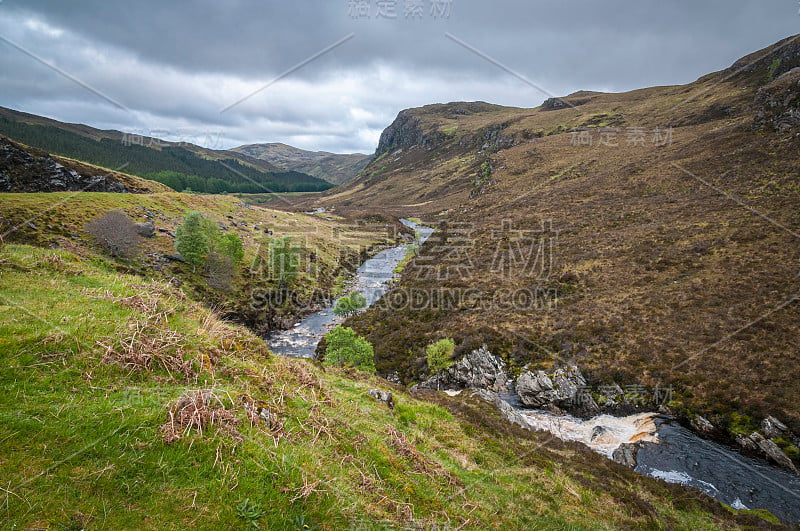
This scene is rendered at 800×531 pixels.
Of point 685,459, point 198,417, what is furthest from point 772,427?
point 198,417

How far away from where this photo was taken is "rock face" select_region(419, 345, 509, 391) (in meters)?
26.6

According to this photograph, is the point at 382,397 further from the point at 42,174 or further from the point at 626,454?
the point at 42,174

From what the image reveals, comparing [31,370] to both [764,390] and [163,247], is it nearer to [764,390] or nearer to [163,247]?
[764,390]

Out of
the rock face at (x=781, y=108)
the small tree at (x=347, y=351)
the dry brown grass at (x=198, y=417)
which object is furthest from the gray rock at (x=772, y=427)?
the rock face at (x=781, y=108)

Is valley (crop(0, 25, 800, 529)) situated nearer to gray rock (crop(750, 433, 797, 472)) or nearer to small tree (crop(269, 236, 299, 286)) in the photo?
gray rock (crop(750, 433, 797, 472))

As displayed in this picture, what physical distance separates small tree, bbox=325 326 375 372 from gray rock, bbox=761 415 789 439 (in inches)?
934

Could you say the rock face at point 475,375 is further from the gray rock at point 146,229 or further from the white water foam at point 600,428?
the gray rock at point 146,229

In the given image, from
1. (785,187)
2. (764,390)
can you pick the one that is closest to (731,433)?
(764,390)

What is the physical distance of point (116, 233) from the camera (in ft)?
138

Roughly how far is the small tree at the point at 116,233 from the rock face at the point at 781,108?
287 ft

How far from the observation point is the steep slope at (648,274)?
22375 mm

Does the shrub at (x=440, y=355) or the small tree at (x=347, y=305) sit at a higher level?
the shrub at (x=440, y=355)

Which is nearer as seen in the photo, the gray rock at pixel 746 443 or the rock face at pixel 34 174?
the gray rock at pixel 746 443

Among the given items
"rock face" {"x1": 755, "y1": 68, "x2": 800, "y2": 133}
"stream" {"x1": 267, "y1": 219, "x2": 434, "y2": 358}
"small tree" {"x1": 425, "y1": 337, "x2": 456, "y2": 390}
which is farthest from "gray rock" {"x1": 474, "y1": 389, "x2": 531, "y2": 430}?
"rock face" {"x1": 755, "y1": 68, "x2": 800, "y2": 133}
